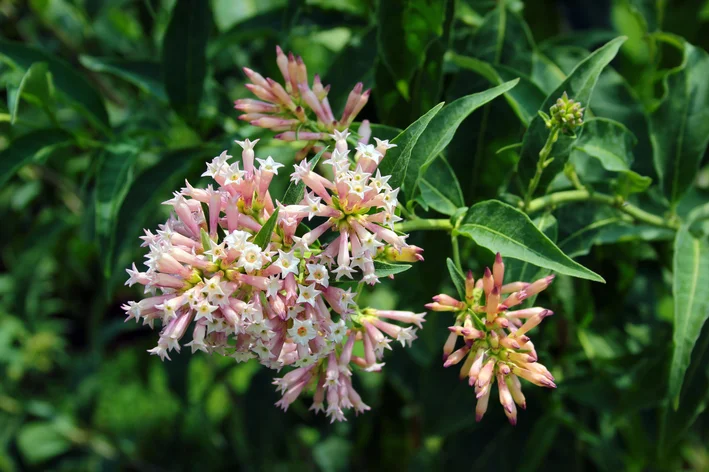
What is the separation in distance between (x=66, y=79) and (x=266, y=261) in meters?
1.52

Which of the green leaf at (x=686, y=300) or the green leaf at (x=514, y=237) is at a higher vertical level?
the green leaf at (x=514, y=237)

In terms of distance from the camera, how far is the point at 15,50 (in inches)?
91.0

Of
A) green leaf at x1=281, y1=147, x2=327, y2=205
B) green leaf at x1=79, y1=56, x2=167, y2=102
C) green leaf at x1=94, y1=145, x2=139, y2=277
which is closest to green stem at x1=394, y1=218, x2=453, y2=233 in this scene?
green leaf at x1=281, y1=147, x2=327, y2=205

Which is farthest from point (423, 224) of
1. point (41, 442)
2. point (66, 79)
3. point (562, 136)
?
point (41, 442)

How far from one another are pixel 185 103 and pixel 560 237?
1425mm

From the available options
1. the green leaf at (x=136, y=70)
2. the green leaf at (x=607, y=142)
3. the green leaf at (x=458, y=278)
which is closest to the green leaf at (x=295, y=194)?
the green leaf at (x=458, y=278)

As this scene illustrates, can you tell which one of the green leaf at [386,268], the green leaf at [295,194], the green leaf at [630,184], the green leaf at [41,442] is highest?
the green leaf at [295,194]

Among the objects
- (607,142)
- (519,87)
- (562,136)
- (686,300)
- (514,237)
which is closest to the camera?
(514,237)

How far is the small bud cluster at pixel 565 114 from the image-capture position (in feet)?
5.26

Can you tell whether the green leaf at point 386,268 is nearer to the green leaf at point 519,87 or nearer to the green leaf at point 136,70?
the green leaf at point 519,87

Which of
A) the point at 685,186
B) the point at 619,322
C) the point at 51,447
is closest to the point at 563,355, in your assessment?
the point at 619,322

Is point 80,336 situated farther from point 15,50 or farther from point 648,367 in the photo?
point 648,367

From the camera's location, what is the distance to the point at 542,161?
1.71m

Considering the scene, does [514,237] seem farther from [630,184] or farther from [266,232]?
[630,184]
